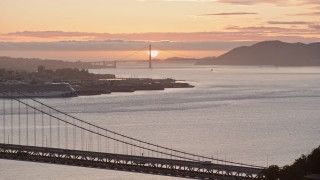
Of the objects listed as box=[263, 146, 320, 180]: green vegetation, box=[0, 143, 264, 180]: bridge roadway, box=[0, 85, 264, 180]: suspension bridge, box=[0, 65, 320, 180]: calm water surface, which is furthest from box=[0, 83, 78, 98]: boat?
box=[263, 146, 320, 180]: green vegetation

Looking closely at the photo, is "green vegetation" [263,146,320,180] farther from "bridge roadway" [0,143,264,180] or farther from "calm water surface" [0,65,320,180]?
"calm water surface" [0,65,320,180]

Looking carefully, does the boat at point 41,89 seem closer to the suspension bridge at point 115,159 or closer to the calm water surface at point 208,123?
the calm water surface at point 208,123

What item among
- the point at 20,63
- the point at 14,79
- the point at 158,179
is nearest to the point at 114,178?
the point at 158,179

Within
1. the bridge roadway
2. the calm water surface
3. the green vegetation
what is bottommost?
the calm water surface

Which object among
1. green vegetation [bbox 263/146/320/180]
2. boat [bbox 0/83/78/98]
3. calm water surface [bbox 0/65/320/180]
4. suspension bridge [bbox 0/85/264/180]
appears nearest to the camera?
green vegetation [bbox 263/146/320/180]

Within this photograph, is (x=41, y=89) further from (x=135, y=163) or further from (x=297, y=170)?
(x=297, y=170)

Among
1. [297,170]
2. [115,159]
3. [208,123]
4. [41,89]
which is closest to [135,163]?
[115,159]
